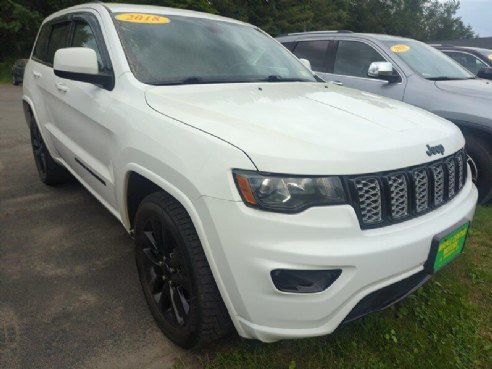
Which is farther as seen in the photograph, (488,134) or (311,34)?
(311,34)

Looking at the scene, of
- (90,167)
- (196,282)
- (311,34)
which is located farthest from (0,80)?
(196,282)

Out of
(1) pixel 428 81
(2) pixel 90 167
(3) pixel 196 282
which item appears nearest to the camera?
(3) pixel 196 282

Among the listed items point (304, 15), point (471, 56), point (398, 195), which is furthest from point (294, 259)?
point (304, 15)

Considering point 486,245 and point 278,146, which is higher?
point 278,146

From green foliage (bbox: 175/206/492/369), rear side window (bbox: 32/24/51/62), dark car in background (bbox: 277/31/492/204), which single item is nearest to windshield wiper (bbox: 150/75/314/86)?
dark car in background (bbox: 277/31/492/204)

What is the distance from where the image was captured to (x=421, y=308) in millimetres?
2389

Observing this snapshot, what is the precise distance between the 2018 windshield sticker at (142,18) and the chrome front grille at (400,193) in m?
1.88

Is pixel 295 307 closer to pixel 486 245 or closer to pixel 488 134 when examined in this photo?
pixel 486 245

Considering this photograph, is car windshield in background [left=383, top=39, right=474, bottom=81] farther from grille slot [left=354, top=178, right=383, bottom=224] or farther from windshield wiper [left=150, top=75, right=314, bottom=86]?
grille slot [left=354, top=178, right=383, bottom=224]

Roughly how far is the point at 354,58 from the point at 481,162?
2.01 metres

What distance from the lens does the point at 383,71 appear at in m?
4.27

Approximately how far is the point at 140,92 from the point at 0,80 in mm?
21295

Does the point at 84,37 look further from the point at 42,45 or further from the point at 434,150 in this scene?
the point at 434,150

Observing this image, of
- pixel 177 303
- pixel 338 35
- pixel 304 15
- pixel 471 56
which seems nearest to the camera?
pixel 177 303
